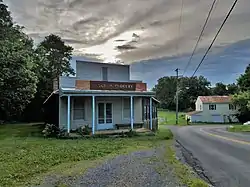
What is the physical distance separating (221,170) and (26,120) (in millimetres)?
35309

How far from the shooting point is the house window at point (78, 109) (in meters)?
20.8

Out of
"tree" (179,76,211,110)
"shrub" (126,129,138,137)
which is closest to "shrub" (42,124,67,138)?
"shrub" (126,129,138,137)

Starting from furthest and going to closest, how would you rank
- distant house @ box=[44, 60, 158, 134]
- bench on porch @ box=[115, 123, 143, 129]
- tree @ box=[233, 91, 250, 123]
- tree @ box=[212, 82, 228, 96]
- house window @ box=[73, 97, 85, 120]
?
tree @ box=[212, 82, 228, 96] < tree @ box=[233, 91, 250, 123] < bench on porch @ box=[115, 123, 143, 129] < house window @ box=[73, 97, 85, 120] < distant house @ box=[44, 60, 158, 134]

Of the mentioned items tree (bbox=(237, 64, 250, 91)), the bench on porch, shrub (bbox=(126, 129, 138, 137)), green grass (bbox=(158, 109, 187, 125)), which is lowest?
green grass (bbox=(158, 109, 187, 125))

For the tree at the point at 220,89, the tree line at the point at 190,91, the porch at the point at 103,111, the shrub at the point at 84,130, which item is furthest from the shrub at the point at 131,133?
the tree at the point at 220,89

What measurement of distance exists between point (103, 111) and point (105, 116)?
1.37 feet

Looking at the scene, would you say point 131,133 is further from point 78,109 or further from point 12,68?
point 12,68

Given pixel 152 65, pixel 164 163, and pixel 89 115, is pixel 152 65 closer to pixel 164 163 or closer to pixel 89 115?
pixel 89 115

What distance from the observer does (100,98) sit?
21.8 metres

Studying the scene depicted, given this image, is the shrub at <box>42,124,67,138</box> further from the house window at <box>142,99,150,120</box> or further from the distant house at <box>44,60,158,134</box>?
the house window at <box>142,99,150,120</box>

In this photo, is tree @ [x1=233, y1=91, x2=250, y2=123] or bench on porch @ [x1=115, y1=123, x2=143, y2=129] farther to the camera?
tree @ [x1=233, y1=91, x2=250, y2=123]

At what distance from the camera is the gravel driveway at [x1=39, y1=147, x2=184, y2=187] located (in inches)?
273

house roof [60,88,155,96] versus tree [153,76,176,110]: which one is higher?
tree [153,76,176,110]

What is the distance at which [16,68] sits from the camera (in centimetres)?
2102
